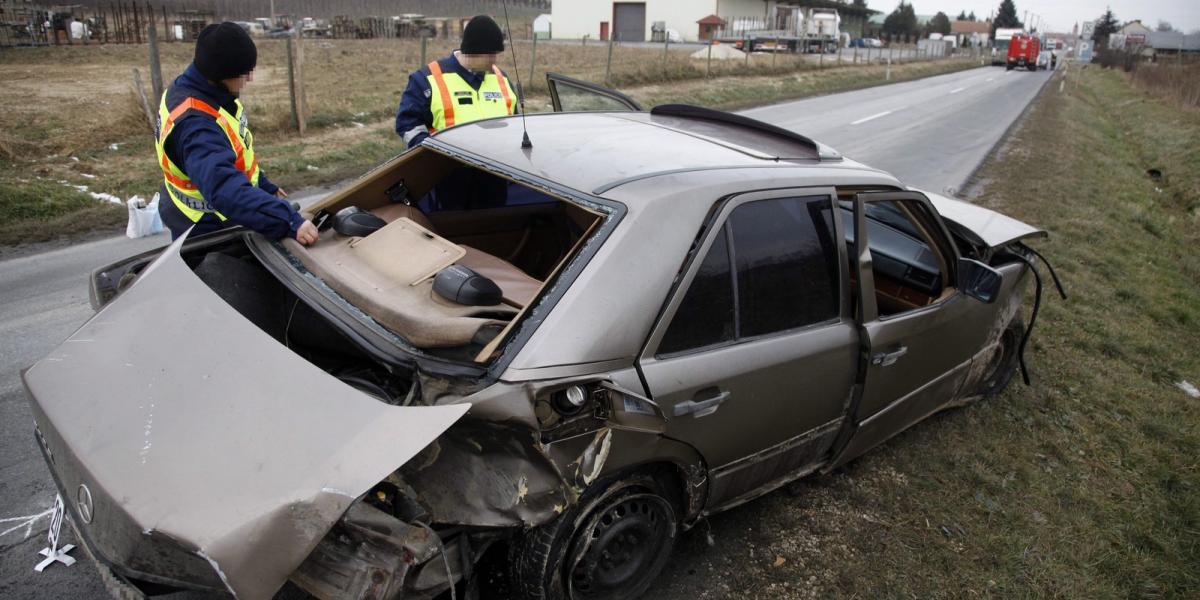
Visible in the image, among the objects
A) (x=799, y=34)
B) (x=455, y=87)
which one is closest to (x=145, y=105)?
(x=455, y=87)

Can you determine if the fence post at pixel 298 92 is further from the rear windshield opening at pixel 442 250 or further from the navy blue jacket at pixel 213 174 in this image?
the rear windshield opening at pixel 442 250

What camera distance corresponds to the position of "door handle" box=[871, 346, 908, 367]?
122 inches

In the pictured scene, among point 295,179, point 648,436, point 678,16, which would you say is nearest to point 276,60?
point 295,179

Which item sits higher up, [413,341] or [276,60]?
[276,60]

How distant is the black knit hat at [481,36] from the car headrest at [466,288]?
2758 millimetres

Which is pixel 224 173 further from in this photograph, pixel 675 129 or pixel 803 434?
pixel 803 434

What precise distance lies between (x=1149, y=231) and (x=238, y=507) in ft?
36.7

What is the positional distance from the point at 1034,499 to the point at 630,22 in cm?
6451

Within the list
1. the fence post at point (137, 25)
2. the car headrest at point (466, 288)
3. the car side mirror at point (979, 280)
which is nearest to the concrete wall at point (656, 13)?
the fence post at point (137, 25)

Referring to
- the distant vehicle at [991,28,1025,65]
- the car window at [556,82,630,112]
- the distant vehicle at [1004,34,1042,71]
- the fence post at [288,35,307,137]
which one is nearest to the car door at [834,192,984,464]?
the car window at [556,82,630,112]

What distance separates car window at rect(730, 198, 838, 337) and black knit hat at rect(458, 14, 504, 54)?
8.90 ft

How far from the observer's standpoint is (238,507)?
5.90 feet

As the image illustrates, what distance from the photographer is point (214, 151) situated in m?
3.19

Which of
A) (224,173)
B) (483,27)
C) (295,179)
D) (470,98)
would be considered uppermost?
(483,27)
